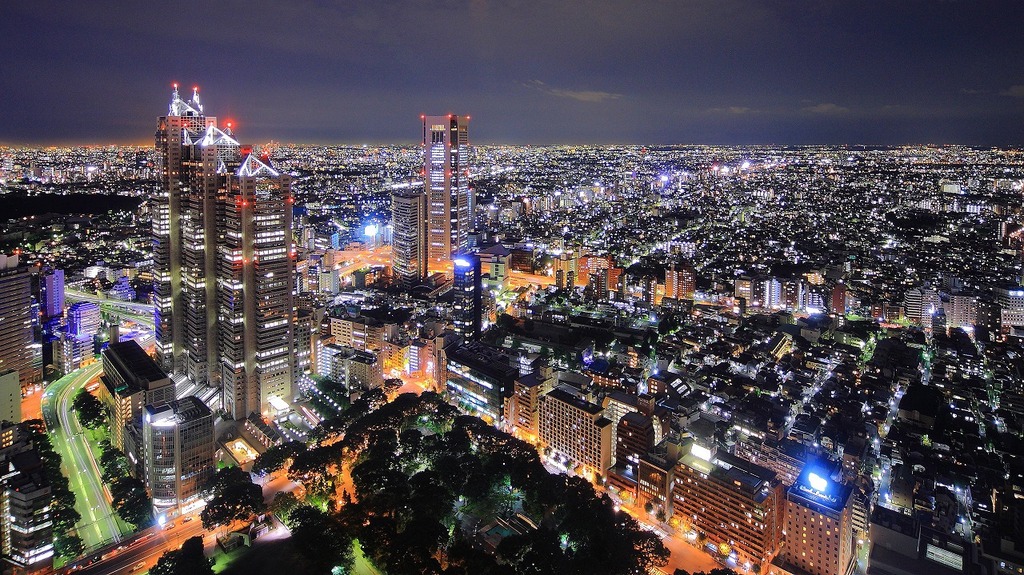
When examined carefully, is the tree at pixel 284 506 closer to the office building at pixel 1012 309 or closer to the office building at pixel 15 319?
the office building at pixel 15 319

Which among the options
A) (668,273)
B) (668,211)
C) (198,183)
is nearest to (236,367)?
(198,183)

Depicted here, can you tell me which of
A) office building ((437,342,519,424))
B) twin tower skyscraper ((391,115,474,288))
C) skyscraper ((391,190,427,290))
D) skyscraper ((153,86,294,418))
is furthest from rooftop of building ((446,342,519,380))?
twin tower skyscraper ((391,115,474,288))

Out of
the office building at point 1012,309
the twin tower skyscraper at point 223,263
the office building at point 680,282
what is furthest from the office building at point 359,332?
the office building at point 1012,309

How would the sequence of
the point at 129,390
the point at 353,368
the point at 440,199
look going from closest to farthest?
the point at 129,390
the point at 353,368
the point at 440,199

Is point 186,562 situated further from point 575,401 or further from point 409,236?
point 409,236

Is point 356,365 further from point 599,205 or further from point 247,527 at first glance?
point 599,205

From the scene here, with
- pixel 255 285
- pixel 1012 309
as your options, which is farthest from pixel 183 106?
pixel 1012 309
